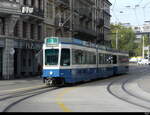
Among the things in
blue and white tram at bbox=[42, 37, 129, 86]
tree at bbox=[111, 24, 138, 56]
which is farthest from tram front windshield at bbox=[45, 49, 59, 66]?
tree at bbox=[111, 24, 138, 56]

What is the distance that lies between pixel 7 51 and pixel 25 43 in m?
3.33

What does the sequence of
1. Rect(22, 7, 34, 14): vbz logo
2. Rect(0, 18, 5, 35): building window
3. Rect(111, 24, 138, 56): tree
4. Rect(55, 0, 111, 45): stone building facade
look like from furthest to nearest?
Rect(111, 24, 138, 56): tree
Rect(55, 0, 111, 45): stone building facade
Rect(22, 7, 34, 14): vbz logo
Rect(0, 18, 5, 35): building window

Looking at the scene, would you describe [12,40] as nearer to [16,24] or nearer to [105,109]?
[16,24]

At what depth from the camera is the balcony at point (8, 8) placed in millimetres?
30422

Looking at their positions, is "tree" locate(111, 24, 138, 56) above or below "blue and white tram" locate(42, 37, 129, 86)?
above

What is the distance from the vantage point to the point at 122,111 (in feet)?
36.6

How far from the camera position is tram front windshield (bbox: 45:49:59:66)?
21984 millimetres

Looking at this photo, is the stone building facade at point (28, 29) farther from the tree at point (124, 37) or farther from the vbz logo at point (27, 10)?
the tree at point (124, 37)

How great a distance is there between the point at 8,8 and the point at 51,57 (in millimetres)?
10999

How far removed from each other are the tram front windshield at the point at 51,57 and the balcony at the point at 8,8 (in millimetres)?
10169

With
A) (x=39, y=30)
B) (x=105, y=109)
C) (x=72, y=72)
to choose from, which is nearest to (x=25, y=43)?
(x=39, y=30)

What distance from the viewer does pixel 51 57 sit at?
22125mm

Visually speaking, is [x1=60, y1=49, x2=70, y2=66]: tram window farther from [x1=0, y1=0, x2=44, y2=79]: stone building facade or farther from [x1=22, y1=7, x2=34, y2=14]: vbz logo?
[x1=22, y1=7, x2=34, y2=14]: vbz logo

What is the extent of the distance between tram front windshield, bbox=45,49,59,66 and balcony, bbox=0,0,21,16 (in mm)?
10169
